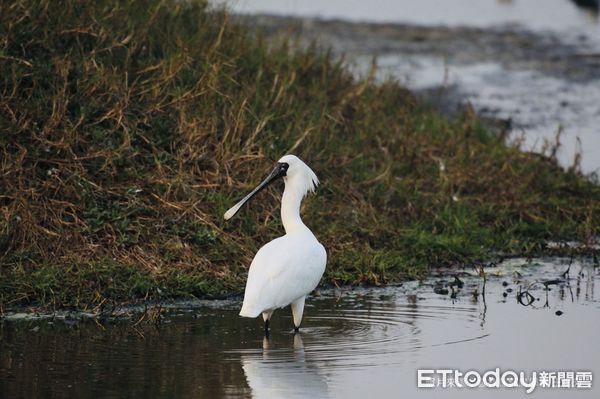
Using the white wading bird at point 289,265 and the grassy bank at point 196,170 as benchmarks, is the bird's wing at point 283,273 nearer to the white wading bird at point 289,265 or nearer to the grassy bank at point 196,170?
the white wading bird at point 289,265

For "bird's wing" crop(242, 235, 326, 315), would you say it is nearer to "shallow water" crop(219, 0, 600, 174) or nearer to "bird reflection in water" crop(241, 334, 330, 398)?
"bird reflection in water" crop(241, 334, 330, 398)

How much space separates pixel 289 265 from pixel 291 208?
64cm

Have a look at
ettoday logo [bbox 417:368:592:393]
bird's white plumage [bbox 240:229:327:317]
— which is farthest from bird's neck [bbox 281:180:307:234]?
ettoday logo [bbox 417:368:592:393]

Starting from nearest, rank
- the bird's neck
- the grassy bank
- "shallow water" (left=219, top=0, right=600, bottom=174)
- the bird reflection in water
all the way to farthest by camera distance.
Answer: the bird reflection in water
the bird's neck
the grassy bank
"shallow water" (left=219, top=0, right=600, bottom=174)

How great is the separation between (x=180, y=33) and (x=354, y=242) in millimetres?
2850

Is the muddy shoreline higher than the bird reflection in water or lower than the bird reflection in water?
higher

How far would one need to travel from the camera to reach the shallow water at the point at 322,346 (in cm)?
665

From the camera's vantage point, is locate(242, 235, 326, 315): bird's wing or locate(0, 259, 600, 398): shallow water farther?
locate(242, 235, 326, 315): bird's wing

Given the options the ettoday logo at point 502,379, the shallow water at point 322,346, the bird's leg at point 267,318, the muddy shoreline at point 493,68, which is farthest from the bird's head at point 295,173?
the muddy shoreline at point 493,68

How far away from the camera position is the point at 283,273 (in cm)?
780

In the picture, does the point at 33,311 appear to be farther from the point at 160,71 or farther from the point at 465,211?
the point at 465,211

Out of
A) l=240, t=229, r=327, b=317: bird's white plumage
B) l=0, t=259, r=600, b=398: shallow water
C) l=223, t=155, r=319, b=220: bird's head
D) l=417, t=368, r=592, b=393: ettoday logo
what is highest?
l=223, t=155, r=319, b=220: bird's head

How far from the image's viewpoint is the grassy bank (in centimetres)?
902

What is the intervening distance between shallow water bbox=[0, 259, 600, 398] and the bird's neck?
0.58 metres
